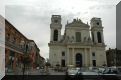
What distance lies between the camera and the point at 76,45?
224 feet

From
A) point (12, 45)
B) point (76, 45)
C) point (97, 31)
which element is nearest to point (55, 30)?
point (76, 45)

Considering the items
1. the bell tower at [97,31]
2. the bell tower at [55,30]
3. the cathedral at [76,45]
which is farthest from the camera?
the bell tower at [97,31]

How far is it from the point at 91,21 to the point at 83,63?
18.8 metres

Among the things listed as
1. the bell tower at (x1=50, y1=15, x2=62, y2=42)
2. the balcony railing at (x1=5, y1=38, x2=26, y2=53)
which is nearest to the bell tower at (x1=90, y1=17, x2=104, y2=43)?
the bell tower at (x1=50, y1=15, x2=62, y2=42)

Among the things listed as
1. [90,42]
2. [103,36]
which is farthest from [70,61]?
[103,36]

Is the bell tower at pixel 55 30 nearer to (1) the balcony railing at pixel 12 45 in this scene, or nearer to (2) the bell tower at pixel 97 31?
(2) the bell tower at pixel 97 31

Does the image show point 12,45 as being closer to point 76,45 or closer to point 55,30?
point 55,30

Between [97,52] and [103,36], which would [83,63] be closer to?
[97,52]

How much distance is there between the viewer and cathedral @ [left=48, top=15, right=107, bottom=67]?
67.7 meters

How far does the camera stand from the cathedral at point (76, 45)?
222ft

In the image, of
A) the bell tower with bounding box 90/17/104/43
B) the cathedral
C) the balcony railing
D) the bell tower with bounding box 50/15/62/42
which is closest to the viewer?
the balcony railing

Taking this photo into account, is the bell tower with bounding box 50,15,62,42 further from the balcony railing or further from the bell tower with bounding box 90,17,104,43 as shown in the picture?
the balcony railing

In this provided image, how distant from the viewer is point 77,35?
7169 cm

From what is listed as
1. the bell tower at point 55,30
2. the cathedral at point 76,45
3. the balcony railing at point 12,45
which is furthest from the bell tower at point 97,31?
the balcony railing at point 12,45
